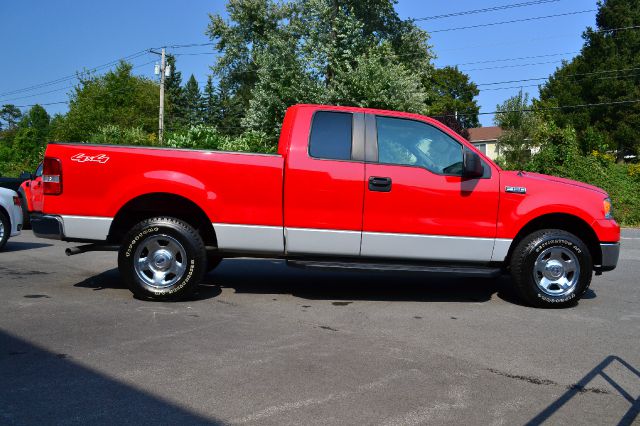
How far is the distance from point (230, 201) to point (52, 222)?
1.90 meters

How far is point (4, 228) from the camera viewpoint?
420 inches

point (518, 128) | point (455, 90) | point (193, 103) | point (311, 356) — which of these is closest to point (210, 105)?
point (193, 103)

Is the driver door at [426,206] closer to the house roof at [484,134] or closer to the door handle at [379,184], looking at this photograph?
the door handle at [379,184]

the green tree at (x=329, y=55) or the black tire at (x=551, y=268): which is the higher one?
the green tree at (x=329, y=55)

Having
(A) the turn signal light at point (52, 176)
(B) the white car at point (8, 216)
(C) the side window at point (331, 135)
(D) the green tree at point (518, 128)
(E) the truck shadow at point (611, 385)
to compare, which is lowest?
(E) the truck shadow at point (611, 385)

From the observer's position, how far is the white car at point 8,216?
34.9 ft

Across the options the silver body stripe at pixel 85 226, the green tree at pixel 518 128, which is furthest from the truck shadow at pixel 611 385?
the green tree at pixel 518 128

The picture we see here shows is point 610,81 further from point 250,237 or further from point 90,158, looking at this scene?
point 90,158

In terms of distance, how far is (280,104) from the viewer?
31953mm

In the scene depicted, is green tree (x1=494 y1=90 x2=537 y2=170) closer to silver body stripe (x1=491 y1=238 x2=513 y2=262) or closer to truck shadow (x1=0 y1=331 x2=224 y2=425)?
silver body stripe (x1=491 y1=238 x2=513 y2=262)

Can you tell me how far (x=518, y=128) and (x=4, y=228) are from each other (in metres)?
38.0

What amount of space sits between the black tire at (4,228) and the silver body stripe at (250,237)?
262 inches

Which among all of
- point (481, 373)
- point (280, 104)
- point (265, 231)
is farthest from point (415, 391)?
point (280, 104)

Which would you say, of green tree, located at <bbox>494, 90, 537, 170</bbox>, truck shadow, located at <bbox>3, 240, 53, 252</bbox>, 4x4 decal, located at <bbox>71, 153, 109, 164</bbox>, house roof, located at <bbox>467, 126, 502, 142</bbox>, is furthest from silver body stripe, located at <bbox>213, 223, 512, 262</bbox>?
house roof, located at <bbox>467, 126, 502, 142</bbox>
